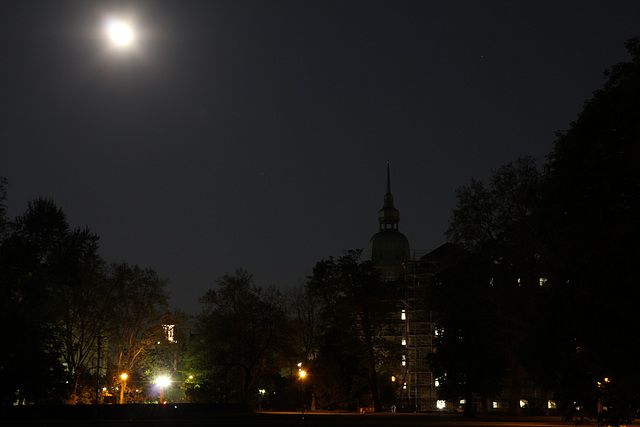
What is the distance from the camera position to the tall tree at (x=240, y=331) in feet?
225

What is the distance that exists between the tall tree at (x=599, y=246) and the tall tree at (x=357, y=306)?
37.7 metres

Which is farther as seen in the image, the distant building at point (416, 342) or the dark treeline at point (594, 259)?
the distant building at point (416, 342)

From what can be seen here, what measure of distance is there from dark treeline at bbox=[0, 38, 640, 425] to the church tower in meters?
82.3

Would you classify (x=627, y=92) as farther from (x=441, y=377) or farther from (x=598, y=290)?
(x=441, y=377)

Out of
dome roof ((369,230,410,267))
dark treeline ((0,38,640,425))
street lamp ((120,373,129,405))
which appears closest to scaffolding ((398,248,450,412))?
dark treeline ((0,38,640,425))

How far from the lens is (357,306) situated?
66.1m

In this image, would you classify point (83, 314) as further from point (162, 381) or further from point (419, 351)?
point (419, 351)

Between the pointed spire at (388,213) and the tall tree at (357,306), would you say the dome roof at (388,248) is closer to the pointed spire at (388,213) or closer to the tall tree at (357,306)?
the pointed spire at (388,213)

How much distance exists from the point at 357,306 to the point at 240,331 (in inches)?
468

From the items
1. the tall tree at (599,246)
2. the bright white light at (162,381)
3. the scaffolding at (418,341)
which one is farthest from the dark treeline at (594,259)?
the scaffolding at (418,341)

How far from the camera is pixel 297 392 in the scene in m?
75.3

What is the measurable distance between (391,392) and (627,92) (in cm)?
6251

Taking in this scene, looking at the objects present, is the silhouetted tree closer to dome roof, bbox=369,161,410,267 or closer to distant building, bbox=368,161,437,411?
distant building, bbox=368,161,437,411

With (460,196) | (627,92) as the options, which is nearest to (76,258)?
(460,196)
